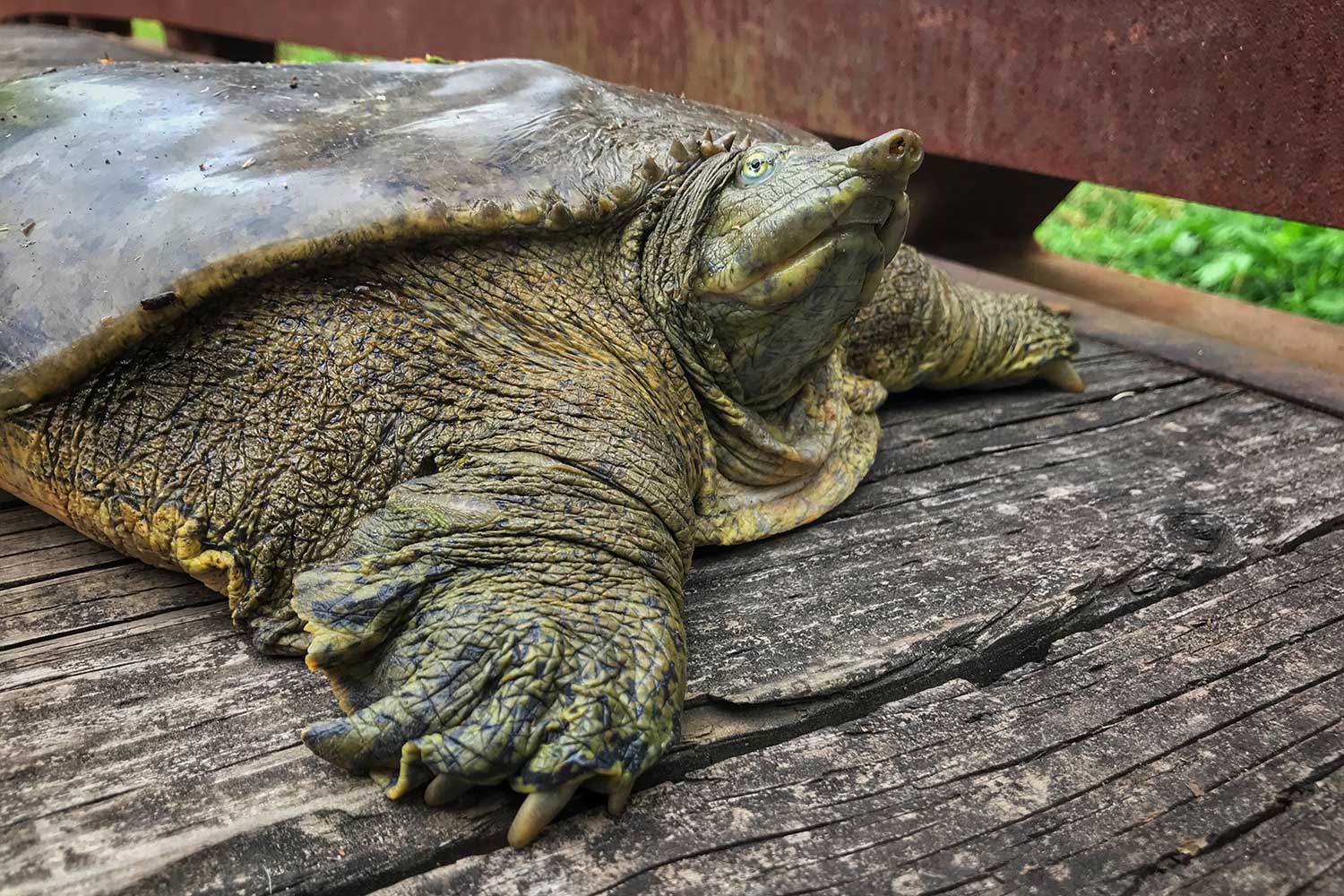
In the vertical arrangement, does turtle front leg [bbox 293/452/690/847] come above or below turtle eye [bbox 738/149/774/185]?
below

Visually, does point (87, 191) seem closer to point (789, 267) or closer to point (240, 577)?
point (240, 577)

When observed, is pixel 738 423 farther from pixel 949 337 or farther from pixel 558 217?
pixel 949 337

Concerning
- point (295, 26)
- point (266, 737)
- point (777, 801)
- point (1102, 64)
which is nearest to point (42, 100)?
point (266, 737)

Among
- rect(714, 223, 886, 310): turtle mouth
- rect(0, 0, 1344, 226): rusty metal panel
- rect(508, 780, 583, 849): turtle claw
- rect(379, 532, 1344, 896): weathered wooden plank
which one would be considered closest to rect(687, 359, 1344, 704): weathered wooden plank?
rect(379, 532, 1344, 896): weathered wooden plank

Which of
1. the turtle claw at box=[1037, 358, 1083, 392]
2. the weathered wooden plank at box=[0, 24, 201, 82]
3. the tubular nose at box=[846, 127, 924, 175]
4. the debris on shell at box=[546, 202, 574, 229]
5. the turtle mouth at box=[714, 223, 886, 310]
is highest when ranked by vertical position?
the weathered wooden plank at box=[0, 24, 201, 82]

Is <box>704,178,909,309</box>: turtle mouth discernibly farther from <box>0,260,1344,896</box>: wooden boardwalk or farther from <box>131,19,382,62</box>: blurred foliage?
<box>131,19,382,62</box>: blurred foliage

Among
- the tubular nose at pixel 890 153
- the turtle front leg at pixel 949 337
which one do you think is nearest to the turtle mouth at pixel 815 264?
the tubular nose at pixel 890 153
